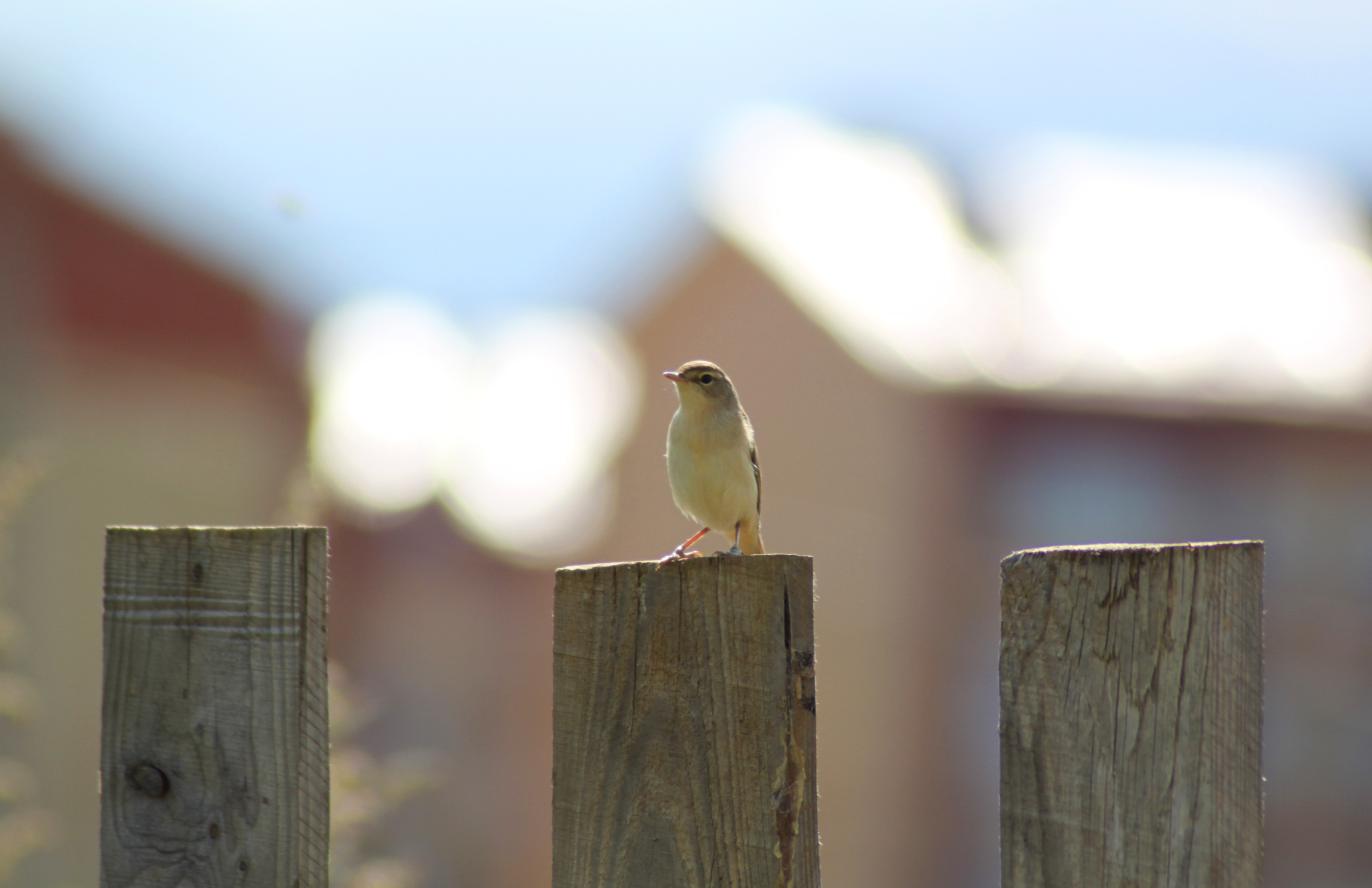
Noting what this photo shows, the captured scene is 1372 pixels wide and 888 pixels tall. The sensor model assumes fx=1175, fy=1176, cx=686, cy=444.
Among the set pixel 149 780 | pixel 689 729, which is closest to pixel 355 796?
pixel 149 780

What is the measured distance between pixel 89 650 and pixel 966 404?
981 cm

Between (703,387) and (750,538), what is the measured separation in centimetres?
74

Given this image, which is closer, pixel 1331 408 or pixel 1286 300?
pixel 1331 408

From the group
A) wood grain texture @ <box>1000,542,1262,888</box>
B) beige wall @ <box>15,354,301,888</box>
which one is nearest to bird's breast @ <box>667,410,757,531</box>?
wood grain texture @ <box>1000,542,1262,888</box>

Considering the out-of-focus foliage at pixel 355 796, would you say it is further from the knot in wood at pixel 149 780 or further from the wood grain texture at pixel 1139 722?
the wood grain texture at pixel 1139 722

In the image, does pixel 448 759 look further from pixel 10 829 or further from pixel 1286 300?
pixel 1286 300

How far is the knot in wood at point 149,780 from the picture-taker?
2133 mm

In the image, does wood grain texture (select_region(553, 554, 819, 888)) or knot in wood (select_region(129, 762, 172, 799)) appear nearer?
wood grain texture (select_region(553, 554, 819, 888))

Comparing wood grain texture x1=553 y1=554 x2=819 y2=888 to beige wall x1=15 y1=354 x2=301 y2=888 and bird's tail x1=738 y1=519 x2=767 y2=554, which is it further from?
beige wall x1=15 y1=354 x2=301 y2=888

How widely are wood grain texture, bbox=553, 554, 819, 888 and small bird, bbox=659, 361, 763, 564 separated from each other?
8.25 ft

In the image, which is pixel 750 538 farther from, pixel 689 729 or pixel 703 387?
pixel 689 729

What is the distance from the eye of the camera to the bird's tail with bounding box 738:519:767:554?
5.07 meters

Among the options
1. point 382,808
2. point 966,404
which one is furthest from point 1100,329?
point 382,808

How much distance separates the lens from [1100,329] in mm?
13281
